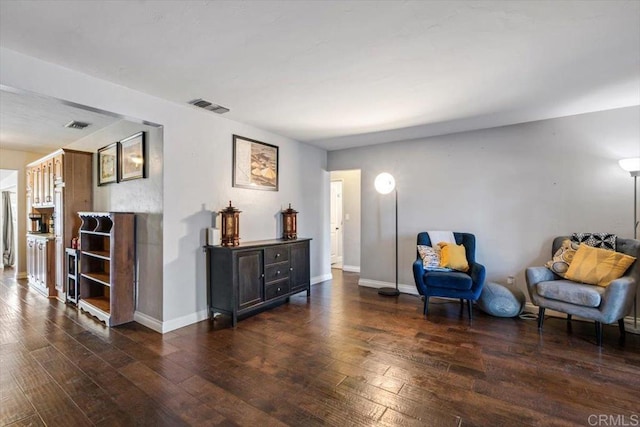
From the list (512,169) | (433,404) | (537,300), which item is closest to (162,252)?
(433,404)

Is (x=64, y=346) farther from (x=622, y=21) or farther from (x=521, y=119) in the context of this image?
(x=521, y=119)

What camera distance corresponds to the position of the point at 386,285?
16.1ft

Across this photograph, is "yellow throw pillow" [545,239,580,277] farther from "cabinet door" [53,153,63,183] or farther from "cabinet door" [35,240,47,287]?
"cabinet door" [35,240,47,287]

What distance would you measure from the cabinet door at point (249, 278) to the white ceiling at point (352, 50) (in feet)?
5.49

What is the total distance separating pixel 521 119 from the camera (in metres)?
3.73

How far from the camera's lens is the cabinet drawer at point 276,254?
3701 mm

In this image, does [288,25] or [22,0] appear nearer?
[22,0]

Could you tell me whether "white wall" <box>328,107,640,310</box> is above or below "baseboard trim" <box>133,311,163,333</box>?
above

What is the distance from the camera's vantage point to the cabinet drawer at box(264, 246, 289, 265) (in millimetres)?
3701

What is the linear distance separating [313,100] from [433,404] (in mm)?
2773

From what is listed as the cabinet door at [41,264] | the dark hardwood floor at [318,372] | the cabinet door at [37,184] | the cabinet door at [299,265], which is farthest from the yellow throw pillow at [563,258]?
the cabinet door at [37,184]

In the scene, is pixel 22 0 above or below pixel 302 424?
above

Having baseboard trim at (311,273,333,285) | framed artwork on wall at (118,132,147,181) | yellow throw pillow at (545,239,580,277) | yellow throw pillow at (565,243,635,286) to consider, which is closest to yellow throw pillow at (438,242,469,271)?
yellow throw pillow at (545,239,580,277)

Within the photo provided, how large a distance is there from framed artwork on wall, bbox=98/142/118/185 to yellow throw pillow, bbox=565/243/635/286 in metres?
5.37
